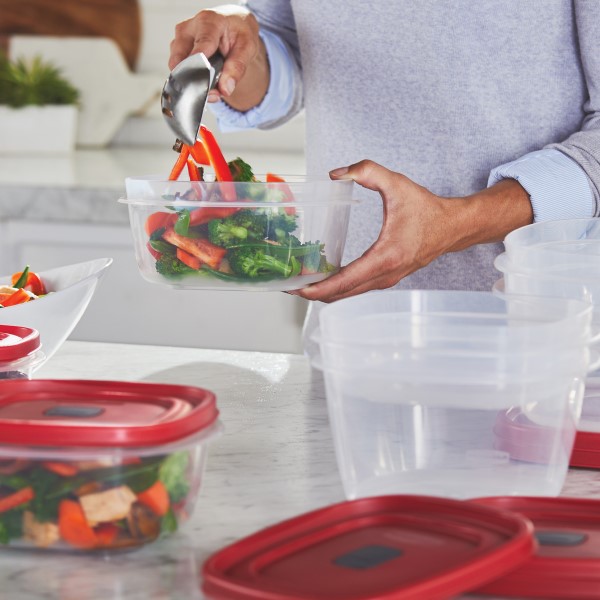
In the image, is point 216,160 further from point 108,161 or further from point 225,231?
point 108,161

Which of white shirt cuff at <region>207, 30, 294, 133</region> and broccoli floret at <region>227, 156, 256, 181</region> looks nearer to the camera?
broccoli floret at <region>227, 156, 256, 181</region>

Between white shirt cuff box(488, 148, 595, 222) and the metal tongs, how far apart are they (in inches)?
15.0

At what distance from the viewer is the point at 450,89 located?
1.39 m

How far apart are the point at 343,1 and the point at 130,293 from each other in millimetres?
1001

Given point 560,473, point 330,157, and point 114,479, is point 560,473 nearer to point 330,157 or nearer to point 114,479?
point 114,479

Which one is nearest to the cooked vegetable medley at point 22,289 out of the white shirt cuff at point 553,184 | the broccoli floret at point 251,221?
the broccoli floret at point 251,221

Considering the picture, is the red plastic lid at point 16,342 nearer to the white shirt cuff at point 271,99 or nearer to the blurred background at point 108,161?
the white shirt cuff at point 271,99

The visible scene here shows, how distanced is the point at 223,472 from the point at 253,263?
26 centimetres

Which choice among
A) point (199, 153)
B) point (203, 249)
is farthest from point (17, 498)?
point (199, 153)

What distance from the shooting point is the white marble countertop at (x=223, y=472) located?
0.66 metres

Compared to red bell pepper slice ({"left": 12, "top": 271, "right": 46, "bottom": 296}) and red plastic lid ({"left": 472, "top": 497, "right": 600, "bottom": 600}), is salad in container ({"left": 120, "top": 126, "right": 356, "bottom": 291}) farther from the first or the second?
red plastic lid ({"left": 472, "top": 497, "right": 600, "bottom": 600})

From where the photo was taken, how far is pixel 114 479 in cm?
66

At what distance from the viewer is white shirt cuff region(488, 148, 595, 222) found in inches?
49.1

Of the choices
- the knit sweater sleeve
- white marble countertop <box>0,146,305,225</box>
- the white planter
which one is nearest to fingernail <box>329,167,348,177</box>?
the knit sweater sleeve
